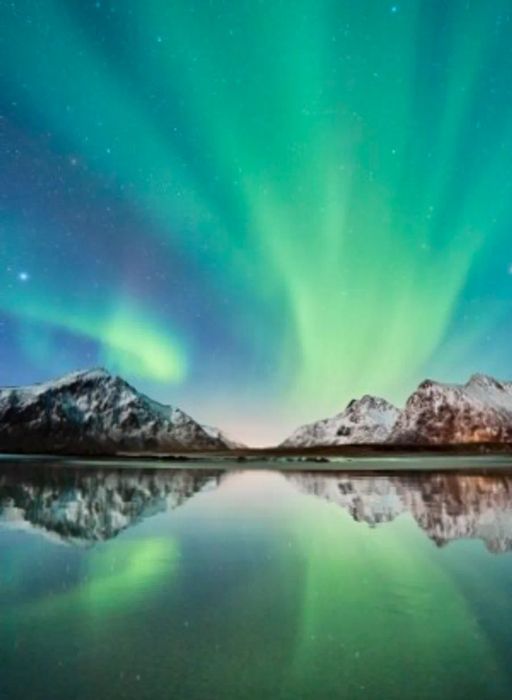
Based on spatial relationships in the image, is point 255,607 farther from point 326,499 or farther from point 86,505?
point 326,499

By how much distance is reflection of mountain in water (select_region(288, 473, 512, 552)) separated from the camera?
66.8 feet

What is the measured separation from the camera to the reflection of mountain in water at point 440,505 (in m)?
20.4

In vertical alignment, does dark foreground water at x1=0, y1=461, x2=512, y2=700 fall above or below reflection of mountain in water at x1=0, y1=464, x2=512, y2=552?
below

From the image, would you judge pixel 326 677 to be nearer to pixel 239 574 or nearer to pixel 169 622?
pixel 169 622

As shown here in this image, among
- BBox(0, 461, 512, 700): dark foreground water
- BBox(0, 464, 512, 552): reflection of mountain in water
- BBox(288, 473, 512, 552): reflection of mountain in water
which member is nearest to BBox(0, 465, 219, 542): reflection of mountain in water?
BBox(0, 464, 512, 552): reflection of mountain in water

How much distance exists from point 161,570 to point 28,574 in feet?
9.91

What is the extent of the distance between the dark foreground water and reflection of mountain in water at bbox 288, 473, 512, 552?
0.75ft

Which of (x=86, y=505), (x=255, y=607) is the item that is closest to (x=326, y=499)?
(x=86, y=505)

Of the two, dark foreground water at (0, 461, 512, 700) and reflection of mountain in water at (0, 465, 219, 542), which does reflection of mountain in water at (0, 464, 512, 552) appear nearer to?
reflection of mountain in water at (0, 465, 219, 542)

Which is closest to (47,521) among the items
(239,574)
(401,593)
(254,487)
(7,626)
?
(239,574)

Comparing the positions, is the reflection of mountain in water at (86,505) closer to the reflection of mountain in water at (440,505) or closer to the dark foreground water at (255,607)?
the dark foreground water at (255,607)

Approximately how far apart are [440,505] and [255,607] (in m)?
18.6

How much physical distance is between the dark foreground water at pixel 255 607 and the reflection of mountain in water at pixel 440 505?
0.23 metres

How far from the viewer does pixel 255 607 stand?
1171 cm
